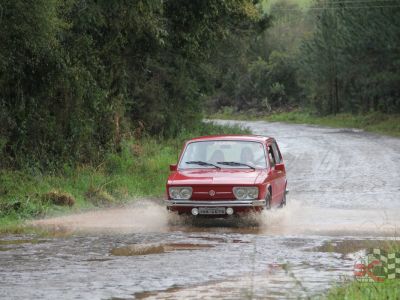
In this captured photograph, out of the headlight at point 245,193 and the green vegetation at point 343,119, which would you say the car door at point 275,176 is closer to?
the headlight at point 245,193

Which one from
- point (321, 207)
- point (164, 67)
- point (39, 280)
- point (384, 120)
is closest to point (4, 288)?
point (39, 280)

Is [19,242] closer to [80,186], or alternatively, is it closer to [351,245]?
[351,245]

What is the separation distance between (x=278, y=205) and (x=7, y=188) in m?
5.48

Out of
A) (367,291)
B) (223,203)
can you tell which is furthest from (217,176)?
(367,291)

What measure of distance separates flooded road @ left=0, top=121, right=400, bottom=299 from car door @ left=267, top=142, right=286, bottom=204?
14.4 inches

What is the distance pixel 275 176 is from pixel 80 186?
4.81 metres

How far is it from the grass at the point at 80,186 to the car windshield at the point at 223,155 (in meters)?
2.64

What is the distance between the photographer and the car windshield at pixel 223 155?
53.6 feet

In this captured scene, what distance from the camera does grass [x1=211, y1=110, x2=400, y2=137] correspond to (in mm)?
56931

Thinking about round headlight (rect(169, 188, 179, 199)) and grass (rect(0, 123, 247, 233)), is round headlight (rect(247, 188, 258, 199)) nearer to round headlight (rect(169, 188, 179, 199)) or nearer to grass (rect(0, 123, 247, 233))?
Answer: round headlight (rect(169, 188, 179, 199))

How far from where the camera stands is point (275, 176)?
54.4ft

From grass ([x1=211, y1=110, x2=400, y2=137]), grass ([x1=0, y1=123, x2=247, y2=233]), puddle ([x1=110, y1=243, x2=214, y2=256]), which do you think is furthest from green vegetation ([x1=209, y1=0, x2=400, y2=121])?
puddle ([x1=110, y1=243, x2=214, y2=256])

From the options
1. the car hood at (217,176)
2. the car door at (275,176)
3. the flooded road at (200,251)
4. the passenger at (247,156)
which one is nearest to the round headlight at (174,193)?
the car hood at (217,176)

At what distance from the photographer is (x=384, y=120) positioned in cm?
6356
